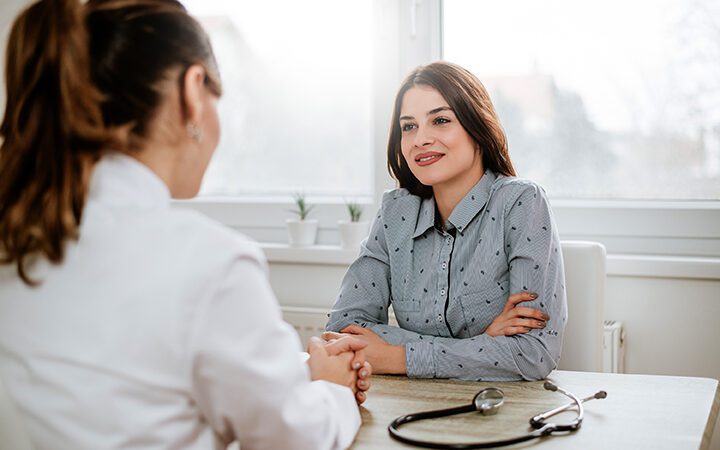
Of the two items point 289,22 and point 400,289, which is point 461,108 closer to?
point 400,289

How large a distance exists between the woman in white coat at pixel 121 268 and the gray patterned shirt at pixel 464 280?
2.38 ft

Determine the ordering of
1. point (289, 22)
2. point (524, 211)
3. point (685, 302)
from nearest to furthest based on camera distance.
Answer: point (524, 211)
point (685, 302)
point (289, 22)

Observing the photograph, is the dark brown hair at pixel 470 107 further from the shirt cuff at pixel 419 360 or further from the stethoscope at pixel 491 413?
the stethoscope at pixel 491 413

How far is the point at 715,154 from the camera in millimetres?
2445

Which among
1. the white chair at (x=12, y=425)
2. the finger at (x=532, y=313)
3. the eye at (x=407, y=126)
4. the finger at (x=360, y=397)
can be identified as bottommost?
the finger at (x=360, y=397)

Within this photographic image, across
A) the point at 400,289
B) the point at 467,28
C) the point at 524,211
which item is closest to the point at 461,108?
the point at 524,211

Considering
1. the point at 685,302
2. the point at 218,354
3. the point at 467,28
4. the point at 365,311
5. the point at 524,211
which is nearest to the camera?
the point at 218,354

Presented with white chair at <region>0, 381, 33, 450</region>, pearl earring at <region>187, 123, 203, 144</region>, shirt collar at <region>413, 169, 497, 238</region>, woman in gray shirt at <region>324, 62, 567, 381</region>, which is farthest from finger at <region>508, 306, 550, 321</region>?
white chair at <region>0, 381, 33, 450</region>

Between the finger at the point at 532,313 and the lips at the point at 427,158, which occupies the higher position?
the lips at the point at 427,158

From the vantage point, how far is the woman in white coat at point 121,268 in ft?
2.74

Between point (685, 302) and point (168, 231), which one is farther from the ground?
point (168, 231)

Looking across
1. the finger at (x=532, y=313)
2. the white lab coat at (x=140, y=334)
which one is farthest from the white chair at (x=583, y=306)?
the white lab coat at (x=140, y=334)

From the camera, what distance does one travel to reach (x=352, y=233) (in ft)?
9.14

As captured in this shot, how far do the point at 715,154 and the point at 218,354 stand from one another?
6.61 feet
